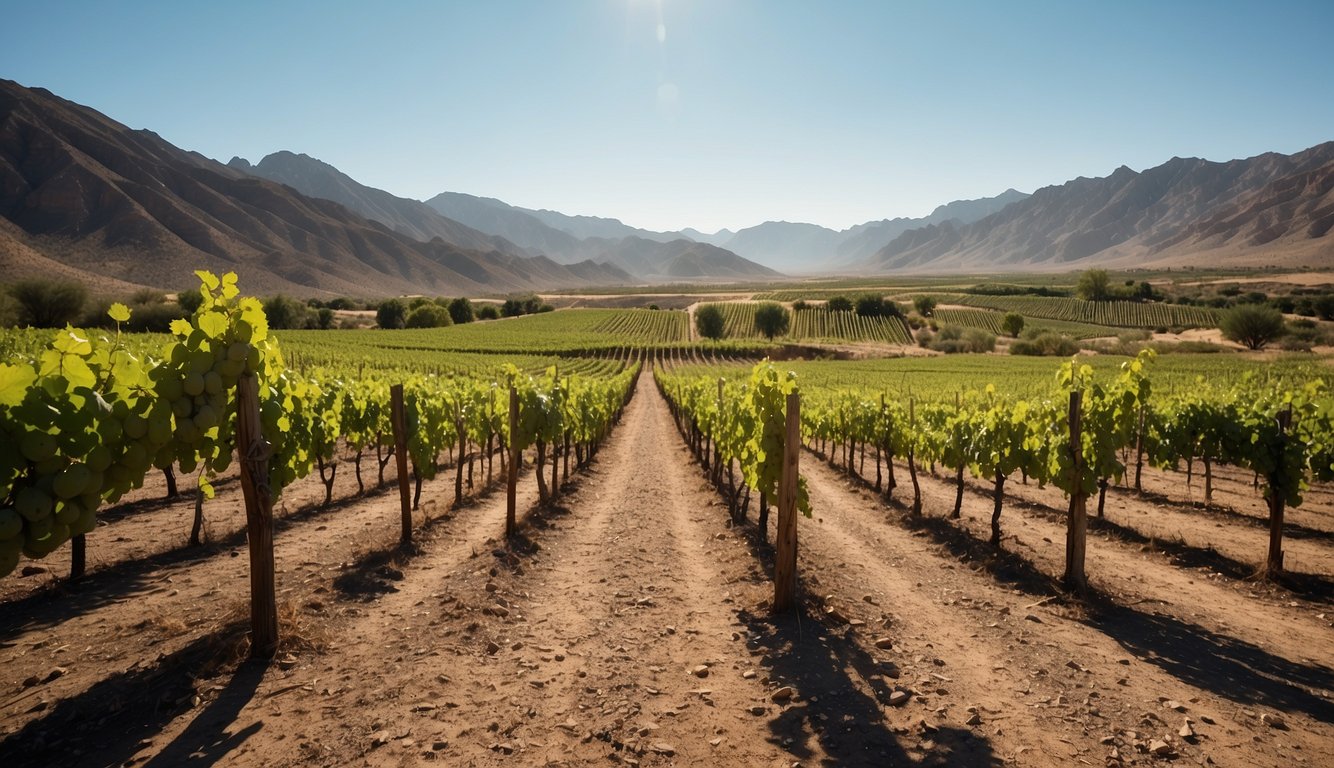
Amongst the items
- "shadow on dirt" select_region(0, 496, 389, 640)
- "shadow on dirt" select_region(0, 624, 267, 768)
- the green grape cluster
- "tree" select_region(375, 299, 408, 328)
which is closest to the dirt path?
"shadow on dirt" select_region(0, 624, 267, 768)

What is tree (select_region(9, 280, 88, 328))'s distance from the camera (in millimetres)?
54625

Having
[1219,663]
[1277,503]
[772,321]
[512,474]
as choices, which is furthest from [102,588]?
[772,321]

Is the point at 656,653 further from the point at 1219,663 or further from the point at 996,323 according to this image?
the point at 996,323

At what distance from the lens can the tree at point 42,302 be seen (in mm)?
54625

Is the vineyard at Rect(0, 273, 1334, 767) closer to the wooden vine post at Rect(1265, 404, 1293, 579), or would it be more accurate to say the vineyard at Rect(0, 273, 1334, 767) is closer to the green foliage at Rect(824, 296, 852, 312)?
the wooden vine post at Rect(1265, 404, 1293, 579)

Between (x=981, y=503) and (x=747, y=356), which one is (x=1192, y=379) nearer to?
(x=981, y=503)

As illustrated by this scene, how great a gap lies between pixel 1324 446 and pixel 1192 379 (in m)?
31.7

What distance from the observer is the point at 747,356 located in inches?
3029

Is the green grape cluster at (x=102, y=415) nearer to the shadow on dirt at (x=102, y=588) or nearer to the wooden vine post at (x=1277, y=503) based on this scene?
the shadow on dirt at (x=102, y=588)

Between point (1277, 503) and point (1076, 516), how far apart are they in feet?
10.8

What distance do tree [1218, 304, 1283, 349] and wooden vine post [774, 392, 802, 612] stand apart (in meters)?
89.2

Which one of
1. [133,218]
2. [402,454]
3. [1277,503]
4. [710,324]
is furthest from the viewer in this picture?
[133,218]

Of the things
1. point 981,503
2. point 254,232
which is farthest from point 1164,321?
point 254,232

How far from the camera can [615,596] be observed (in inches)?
323
